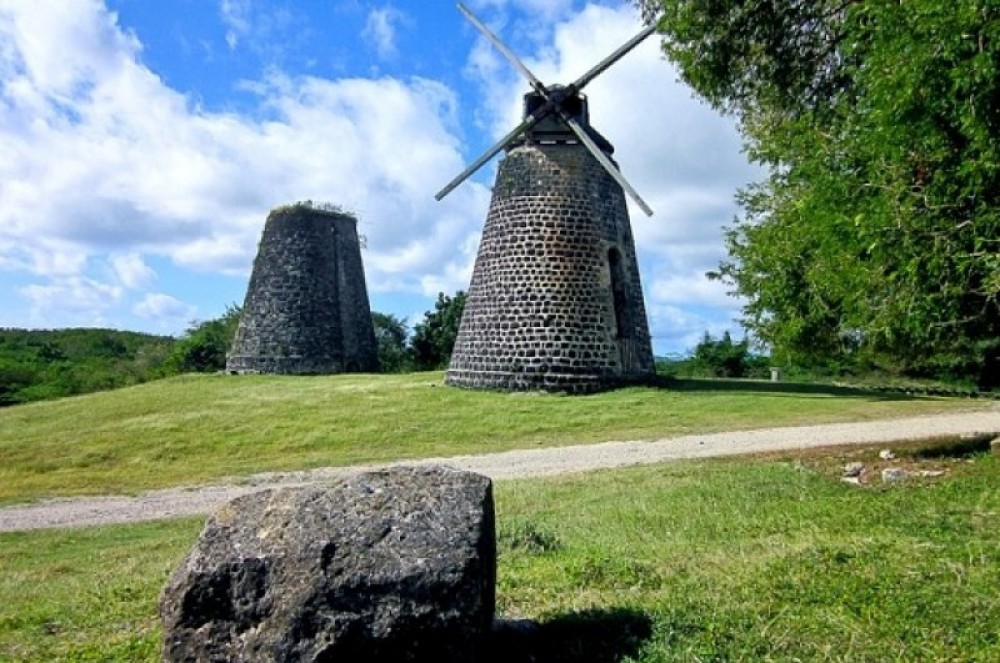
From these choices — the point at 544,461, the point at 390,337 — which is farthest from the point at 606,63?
the point at 390,337

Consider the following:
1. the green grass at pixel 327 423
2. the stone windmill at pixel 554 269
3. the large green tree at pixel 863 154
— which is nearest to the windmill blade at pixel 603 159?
the stone windmill at pixel 554 269

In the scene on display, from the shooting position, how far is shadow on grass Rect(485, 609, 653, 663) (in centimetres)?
418

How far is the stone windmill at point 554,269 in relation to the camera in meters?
22.8

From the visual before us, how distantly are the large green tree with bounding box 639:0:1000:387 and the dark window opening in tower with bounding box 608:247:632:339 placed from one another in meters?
10.7

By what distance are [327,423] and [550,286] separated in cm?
728

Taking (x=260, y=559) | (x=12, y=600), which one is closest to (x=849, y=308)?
(x=260, y=559)

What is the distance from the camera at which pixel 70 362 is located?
4747cm

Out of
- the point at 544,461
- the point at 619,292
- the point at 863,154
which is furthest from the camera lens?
the point at 619,292

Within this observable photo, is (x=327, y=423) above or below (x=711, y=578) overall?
above

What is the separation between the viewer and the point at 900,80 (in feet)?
24.1

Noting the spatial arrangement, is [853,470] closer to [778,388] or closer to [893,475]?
[893,475]

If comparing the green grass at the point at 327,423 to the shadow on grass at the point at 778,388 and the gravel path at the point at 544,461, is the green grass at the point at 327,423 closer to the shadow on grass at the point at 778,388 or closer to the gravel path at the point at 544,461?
the shadow on grass at the point at 778,388

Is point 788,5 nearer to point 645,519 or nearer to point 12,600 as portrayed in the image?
point 645,519

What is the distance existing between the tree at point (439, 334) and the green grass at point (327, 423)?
1220cm
